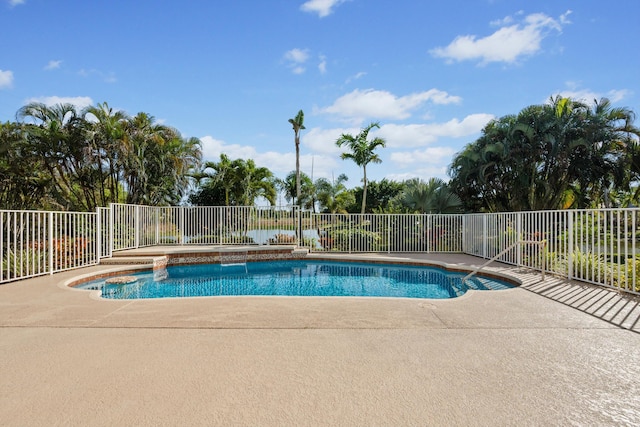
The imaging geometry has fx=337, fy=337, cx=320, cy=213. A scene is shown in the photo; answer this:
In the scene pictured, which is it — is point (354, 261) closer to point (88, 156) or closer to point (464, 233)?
point (464, 233)

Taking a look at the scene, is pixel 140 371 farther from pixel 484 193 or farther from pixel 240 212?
pixel 484 193

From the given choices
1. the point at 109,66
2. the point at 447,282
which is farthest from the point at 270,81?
the point at 447,282

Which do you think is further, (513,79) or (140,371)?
(513,79)

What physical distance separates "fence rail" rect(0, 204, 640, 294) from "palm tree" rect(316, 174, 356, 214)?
6.00m

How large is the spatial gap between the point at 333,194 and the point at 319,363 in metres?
16.6

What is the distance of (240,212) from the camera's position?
43.4ft

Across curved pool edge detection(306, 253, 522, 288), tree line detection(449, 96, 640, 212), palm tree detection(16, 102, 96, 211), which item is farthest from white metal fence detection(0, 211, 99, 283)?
tree line detection(449, 96, 640, 212)

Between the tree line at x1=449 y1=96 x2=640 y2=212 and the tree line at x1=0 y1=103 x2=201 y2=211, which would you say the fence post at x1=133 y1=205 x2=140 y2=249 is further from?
the tree line at x1=449 y1=96 x2=640 y2=212

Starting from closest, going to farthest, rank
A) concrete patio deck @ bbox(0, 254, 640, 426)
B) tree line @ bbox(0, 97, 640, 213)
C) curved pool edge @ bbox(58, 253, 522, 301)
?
concrete patio deck @ bbox(0, 254, 640, 426)
curved pool edge @ bbox(58, 253, 522, 301)
tree line @ bbox(0, 97, 640, 213)

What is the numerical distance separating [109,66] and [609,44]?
12.8m

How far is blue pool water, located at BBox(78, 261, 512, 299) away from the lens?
22.9 feet

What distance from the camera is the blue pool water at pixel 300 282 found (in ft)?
22.9

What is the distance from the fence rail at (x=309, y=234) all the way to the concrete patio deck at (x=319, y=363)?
8.06 feet

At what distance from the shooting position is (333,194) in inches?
755
